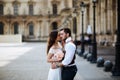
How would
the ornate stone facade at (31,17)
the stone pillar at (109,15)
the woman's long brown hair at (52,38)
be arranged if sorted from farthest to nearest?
the ornate stone facade at (31,17)
the stone pillar at (109,15)
the woman's long brown hair at (52,38)

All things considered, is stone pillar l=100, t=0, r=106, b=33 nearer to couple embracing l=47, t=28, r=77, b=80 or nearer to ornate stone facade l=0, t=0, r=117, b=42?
couple embracing l=47, t=28, r=77, b=80

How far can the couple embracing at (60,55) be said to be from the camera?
10.6 meters

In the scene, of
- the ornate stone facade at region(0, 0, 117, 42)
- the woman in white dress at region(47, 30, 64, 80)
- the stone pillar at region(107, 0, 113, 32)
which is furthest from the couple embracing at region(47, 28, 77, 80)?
the ornate stone facade at region(0, 0, 117, 42)

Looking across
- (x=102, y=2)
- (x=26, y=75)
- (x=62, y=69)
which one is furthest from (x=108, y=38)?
(x=62, y=69)

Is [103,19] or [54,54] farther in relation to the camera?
[103,19]

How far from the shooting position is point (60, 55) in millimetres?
10648

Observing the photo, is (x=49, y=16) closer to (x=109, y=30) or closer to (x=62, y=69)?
(x=109, y=30)

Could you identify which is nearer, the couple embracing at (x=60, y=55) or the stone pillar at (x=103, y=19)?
the couple embracing at (x=60, y=55)

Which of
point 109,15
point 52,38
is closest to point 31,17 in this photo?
point 109,15

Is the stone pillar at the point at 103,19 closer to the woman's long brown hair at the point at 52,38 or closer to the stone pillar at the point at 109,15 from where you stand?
the stone pillar at the point at 109,15

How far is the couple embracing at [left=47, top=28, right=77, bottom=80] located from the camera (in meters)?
10.6

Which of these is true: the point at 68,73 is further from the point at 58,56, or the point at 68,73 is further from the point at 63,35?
the point at 63,35

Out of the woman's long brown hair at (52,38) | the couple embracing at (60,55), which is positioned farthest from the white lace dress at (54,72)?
the woman's long brown hair at (52,38)

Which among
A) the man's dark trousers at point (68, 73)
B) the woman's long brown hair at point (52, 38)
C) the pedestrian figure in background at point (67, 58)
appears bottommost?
the man's dark trousers at point (68, 73)
